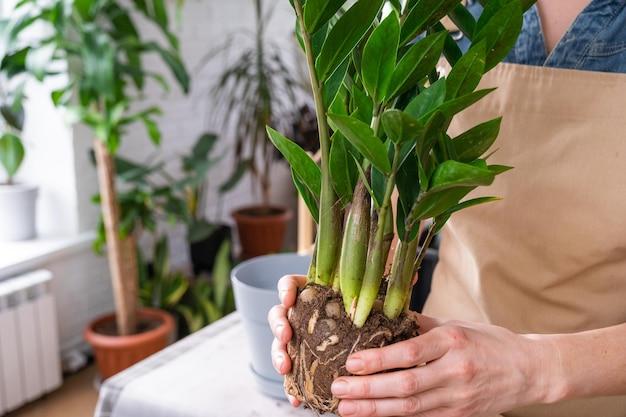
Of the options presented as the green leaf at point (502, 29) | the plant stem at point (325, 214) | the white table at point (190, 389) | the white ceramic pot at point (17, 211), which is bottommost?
the white table at point (190, 389)

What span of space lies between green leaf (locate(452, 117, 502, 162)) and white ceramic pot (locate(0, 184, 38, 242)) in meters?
2.10

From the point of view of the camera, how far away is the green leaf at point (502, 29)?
0.63 m

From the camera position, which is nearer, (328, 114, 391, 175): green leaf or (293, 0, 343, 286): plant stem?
(328, 114, 391, 175): green leaf

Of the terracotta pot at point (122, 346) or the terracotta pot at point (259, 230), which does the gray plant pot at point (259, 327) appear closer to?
the terracotta pot at point (122, 346)

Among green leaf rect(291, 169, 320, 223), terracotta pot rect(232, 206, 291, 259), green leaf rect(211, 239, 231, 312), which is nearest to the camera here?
green leaf rect(291, 169, 320, 223)

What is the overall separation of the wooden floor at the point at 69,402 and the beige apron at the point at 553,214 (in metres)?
1.79

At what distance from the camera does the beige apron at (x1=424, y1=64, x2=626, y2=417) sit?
0.93 m

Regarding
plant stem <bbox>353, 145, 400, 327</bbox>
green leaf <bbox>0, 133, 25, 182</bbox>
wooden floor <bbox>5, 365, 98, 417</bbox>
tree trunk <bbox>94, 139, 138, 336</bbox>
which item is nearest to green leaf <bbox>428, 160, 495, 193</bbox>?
plant stem <bbox>353, 145, 400, 327</bbox>

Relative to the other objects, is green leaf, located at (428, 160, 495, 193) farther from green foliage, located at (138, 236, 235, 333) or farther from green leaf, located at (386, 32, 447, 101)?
green foliage, located at (138, 236, 235, 333)

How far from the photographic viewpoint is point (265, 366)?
97 cm

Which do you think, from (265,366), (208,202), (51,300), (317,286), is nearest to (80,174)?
(51,300)

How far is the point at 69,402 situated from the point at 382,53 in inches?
87.0

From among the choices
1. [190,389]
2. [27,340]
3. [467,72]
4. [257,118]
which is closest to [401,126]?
[467,72]

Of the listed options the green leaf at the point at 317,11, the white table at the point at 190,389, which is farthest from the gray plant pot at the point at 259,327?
the green leaf at the point at 317,11
